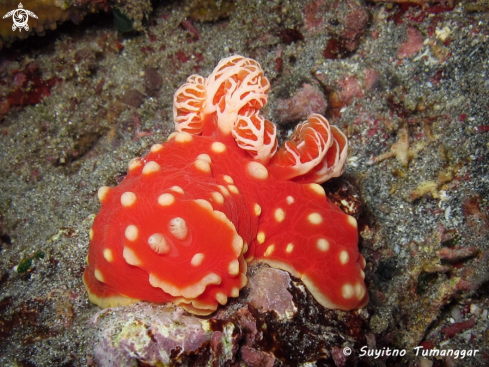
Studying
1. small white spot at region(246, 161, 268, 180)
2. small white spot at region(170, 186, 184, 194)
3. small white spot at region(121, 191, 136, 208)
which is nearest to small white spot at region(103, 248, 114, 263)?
small white spot at region(121, 191, 136, 208)

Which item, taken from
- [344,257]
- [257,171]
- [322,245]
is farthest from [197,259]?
[344,257]

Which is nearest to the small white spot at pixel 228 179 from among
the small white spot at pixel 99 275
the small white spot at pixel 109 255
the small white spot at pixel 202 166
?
the small white spot at pixel 202 166

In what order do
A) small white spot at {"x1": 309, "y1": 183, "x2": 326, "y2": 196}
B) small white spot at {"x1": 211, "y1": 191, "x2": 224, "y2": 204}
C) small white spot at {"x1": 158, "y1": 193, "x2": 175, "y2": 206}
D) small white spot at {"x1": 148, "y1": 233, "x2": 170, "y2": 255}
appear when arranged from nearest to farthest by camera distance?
small white spot at {"x1": 148, "y1": 233, "x2": 170, "y2": 255}
small white spot at {"x1": 158, "y1": 193, "x2": 175, "y2": 206}
small white spot at {"x1": 211, "y1": 191, "x2": 224, "y2": 204}
small white spot at {"x1": 309, "y1": 183, "x2": 326, "y2": 196}

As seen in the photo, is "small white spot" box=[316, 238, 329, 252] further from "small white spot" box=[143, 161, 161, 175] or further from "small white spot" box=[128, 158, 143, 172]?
"small white spot" box=[128, 158, 143, 172]

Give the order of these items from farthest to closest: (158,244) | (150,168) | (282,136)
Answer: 1. (282,136)
2. (150,168)
3. (158,244)

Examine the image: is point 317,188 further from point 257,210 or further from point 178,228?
point 178,228
